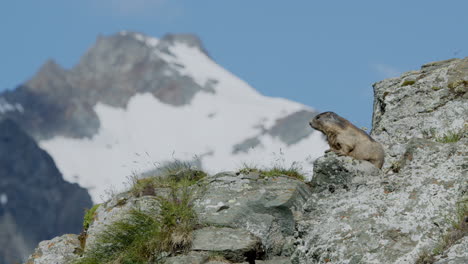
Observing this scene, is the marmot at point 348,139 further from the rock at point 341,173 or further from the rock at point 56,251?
the rock at point 56,251

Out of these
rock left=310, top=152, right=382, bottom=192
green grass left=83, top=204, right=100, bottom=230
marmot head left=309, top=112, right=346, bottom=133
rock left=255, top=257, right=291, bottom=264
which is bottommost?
rock left=255, top=257, right=291, bottom=264

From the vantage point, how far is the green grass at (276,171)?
47.3 feet

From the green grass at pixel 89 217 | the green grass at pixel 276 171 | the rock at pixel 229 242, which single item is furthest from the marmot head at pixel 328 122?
the green grass at pixel 89 217

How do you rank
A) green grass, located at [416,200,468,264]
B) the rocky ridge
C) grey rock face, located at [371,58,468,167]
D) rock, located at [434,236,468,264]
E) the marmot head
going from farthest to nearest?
the marmot head, grey rock face, located at [371,58,468,167], the rocky ridge, green grass, located at [416,200,468,264], rock, located at [434,236,468,264]

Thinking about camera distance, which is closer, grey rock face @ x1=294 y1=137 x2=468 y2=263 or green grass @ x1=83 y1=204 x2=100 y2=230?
grey rock face @ x1=294 y1=137 x2=468 y2=263

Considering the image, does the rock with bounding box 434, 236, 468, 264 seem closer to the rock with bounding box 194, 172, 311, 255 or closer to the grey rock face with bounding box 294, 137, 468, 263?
the grey rock face with bounding box 294, 137, 468, 263

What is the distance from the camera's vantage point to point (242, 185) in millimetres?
13758

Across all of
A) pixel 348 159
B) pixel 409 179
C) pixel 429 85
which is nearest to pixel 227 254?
pixel 348 159

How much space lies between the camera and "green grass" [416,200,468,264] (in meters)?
8.23

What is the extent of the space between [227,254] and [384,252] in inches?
137

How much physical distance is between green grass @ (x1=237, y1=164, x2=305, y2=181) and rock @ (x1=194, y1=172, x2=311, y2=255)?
0.49 meters

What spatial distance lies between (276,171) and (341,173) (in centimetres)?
370

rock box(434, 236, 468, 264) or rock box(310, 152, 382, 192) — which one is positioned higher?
rock box(310, 152, 382, 192)

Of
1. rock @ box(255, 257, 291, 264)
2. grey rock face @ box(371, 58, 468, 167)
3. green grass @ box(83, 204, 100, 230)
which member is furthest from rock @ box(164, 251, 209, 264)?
green grass @ box(83, 204, 100, 230)
